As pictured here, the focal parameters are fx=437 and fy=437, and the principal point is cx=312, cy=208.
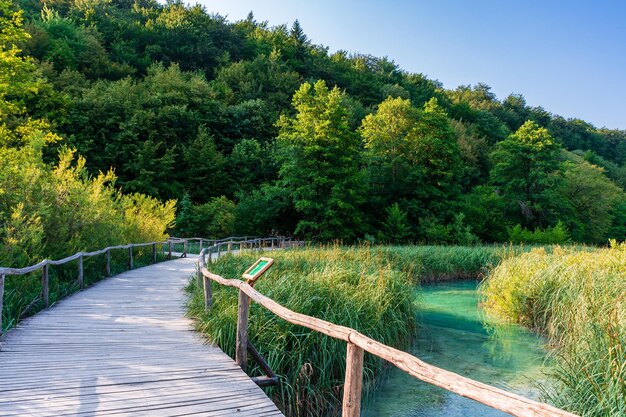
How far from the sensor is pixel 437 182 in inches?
1126

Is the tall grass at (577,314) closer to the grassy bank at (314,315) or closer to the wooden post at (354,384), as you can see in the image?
the wooden post at (354,384)

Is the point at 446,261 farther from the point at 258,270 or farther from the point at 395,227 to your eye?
the point at 258,270

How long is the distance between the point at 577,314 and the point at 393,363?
4.31m

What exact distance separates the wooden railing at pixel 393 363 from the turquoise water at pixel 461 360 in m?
2.07

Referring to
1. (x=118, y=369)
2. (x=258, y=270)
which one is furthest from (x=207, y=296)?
(x=118, y=369)

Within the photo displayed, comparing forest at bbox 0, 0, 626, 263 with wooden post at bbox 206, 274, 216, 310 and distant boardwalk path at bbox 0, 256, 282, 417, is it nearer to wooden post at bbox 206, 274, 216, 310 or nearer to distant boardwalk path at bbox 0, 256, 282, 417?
distant boardwalk path at bbox 0, 256, 282, 417

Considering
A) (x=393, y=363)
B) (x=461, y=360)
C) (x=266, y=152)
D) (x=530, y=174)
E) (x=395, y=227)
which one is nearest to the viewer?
(x=393, y=363)

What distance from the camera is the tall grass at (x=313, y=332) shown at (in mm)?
4875

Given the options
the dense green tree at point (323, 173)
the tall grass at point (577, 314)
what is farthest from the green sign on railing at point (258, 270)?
the dense green tree at point (323, 173)

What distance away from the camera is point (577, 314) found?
5680 mm

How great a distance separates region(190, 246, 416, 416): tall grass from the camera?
4.88 meters

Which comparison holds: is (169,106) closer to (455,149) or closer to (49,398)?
(455,149)

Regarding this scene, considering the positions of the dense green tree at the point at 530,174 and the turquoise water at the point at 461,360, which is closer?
the turquoise water at the point at 461,360

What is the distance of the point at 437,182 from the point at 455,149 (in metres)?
2.87
